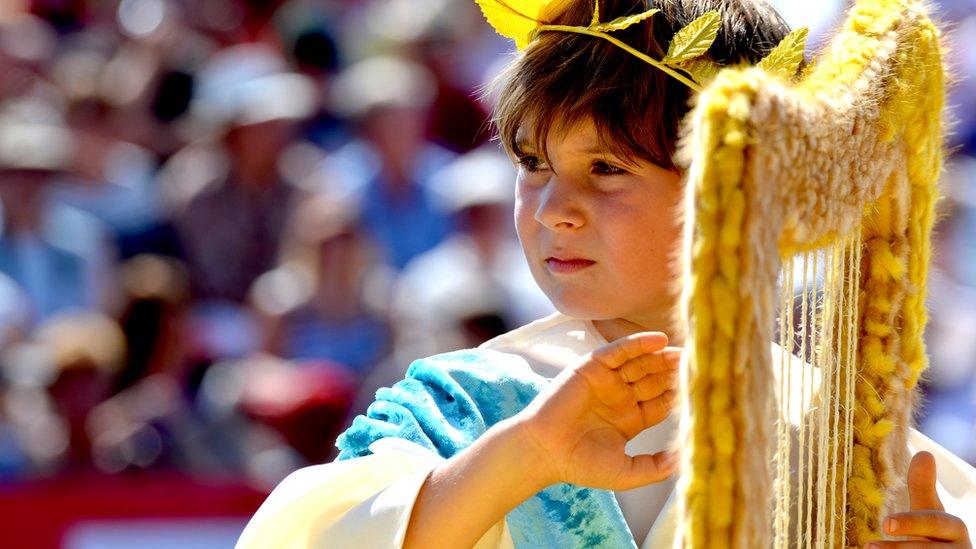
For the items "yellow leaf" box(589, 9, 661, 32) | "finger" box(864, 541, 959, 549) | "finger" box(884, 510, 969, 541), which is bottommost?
"finger" box(864, 541, 959, 549)

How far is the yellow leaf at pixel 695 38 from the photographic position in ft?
5.10

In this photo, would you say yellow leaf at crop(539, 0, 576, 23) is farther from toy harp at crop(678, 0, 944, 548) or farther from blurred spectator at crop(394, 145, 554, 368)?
blurred spectator at crop(394, 145, 554, 368)

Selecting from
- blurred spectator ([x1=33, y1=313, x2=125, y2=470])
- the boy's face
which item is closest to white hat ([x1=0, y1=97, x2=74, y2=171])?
blurred spectator ([x1=33, y1=313, x2=125, y2=470])

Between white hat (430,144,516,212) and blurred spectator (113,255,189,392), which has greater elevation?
white hat (430,144,516,212)

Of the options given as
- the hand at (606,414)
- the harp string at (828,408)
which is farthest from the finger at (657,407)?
the harp string at (828,408)

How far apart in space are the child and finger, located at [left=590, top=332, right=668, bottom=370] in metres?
0.02

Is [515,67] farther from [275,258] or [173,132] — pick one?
[173,132]

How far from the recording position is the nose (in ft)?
5.24

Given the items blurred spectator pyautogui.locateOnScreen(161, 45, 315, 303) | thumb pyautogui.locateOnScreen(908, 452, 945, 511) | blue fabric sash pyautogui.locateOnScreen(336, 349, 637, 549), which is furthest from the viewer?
blurred spectator pyautogui.locateOnScreen(161, 45, 315, 303)

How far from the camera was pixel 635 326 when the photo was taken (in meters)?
1.74

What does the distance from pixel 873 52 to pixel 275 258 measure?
3.11 m

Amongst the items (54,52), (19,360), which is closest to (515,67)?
(19,360)

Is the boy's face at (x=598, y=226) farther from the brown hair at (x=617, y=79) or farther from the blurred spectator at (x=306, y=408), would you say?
the blurred spectator at (x=306, y=408)

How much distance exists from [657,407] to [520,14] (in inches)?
22.5
